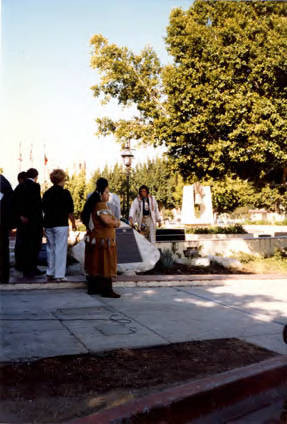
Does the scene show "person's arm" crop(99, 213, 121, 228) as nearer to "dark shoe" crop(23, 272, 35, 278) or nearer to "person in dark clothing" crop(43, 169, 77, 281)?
"person in dark clothing" crop(43, 169, 77, 281)

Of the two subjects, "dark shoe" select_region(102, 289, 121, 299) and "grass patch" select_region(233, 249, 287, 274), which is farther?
"grass patch" select_region(233, 249, 287, 274)

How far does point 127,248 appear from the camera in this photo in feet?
30.0

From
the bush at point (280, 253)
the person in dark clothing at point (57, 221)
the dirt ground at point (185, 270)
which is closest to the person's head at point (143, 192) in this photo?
the dirt ground at point (185, 270)

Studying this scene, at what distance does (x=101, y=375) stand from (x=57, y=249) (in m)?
4.14

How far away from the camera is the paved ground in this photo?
4387 millimetres

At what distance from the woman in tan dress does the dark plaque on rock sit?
2.06 meters

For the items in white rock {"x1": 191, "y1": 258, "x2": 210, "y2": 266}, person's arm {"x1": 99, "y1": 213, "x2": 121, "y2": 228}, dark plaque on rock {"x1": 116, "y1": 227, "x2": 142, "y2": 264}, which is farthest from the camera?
white rock {"x1": 191, "y1": 258, "x2": 210, "y2": 266}

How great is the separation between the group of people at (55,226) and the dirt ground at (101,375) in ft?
8.57

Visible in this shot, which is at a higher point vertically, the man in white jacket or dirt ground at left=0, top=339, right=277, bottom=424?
the man in white jacket

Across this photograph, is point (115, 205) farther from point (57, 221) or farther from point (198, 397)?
point (198, 397)

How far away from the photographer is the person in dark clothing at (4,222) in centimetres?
679

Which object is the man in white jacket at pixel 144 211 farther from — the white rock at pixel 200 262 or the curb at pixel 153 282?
the curb at pixel 153 282

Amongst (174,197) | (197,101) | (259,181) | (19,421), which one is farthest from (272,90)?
(174,197)

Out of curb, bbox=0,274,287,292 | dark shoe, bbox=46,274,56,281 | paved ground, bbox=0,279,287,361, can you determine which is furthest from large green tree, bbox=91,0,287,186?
dark shoe, bbox=46,274,56,281
